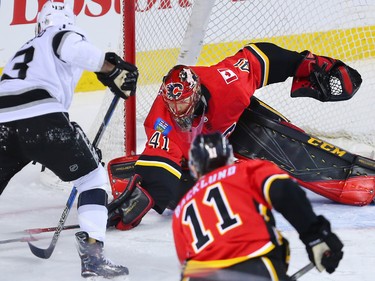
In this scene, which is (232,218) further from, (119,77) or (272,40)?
(272,40)

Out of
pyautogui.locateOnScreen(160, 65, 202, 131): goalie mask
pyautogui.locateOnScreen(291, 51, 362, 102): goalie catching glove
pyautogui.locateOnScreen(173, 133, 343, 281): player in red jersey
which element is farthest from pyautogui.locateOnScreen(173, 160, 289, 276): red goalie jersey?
pyautogui.locateOnScreen(291, 51, 362, 102): goalie catching glove

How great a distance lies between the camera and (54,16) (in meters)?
3.46

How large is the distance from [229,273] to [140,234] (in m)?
1.57

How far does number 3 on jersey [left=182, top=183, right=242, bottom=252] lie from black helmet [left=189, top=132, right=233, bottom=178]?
0.27ft

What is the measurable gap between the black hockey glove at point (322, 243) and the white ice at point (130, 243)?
88 cm

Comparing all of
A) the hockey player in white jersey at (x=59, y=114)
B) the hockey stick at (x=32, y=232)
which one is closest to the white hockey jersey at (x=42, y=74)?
the hockey player in white jersey at (x=59, y=114)

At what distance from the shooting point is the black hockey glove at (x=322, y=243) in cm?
246

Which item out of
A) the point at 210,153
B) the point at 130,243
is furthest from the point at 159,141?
the point at 210,153

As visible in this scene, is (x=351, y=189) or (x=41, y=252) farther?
(x=351, y=189)

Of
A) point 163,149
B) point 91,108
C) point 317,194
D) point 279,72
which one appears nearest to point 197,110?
point 163,149

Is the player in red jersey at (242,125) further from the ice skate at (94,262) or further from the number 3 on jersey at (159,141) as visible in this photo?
the ice skate at (94,262)

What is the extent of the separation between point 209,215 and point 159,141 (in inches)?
62.2

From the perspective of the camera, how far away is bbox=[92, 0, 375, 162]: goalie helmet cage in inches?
192

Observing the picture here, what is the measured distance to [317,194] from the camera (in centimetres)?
448
